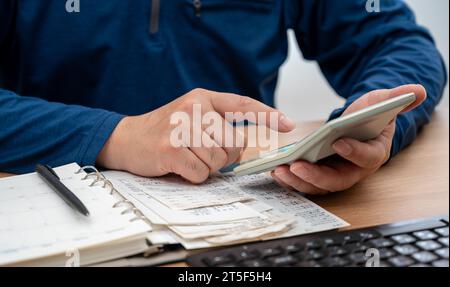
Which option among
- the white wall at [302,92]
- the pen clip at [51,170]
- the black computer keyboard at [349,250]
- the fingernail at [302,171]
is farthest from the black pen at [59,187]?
the white wall at [302,92]

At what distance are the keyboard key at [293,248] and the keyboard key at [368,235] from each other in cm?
6

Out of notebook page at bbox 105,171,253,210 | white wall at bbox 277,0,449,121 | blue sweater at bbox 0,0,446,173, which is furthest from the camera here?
white wall at bbox 277,0,449,121

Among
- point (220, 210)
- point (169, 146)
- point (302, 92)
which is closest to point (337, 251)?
point (220, 210)

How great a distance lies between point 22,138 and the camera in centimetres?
72

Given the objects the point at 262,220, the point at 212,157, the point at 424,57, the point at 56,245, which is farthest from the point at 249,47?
the point at 56,245

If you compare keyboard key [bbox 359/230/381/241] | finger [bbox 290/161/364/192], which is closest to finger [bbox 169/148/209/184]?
finger [bbox 290/161/364/192]

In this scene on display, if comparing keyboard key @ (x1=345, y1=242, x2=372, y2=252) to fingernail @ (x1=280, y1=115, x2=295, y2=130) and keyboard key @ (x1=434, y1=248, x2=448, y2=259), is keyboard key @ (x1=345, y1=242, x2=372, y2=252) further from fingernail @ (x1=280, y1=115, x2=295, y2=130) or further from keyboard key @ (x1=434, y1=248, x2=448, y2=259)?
fingernail @ (x1=280, y1=115, x2=295, y2=130)

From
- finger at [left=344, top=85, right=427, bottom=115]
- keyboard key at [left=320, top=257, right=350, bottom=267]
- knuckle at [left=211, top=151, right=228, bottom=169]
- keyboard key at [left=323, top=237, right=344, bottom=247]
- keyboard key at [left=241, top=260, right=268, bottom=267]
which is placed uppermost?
finger at [left=344, top=85, right=427, bottom=115]

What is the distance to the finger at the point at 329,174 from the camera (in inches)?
24.1

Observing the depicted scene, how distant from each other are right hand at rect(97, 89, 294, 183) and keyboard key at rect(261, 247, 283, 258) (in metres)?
0.18

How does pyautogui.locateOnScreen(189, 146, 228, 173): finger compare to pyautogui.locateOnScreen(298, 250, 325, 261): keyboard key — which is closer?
pyautogui.locateOnScreen(298, 250, 325, 261): keyboard key

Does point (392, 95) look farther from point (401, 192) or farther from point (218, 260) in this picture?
point (218, 260)

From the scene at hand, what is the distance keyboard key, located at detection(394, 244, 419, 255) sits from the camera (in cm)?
47

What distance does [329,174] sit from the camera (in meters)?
0.63
